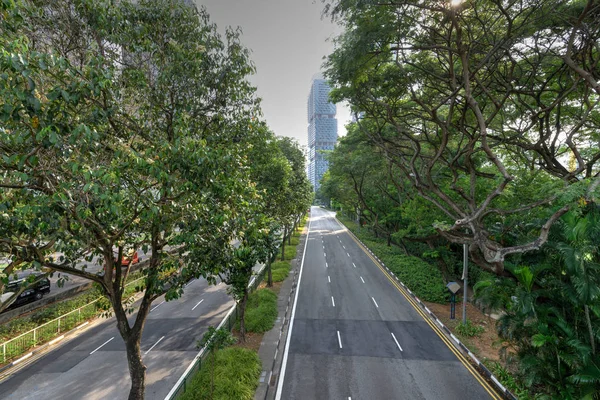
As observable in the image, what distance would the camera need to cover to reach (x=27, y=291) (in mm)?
15844

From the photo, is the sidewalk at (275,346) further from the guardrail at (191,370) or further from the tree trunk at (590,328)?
the tree trunk at (590,328)

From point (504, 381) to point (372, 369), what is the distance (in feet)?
14.7

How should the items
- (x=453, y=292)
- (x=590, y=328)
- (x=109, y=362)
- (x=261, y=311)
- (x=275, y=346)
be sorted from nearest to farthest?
1. (x=590, y=328)
2. (x=109, y=362)
3. (x=275, y=346)
4. (x=453, y=292)
5. (x=261, y=311)

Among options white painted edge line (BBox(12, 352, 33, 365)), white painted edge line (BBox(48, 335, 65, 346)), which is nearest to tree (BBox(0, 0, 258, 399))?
white painted edge line (BBox(12, 352, 33, 365))

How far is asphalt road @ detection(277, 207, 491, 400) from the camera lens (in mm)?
9781

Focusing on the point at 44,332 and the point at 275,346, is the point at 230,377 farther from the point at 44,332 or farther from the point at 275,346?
the point at 44,332

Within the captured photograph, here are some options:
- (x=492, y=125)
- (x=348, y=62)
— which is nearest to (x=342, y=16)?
(x=348, y=62)

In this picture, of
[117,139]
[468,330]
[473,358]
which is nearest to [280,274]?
[468,330]

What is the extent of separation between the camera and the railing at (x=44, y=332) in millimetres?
11695

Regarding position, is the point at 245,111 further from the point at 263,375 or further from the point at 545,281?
the point at 545,281

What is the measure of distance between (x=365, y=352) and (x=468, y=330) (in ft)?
17.6

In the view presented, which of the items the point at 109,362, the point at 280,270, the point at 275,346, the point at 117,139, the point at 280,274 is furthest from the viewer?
the point at 280,270

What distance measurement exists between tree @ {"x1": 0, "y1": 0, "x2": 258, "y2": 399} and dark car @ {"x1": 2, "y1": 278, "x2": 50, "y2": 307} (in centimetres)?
1266

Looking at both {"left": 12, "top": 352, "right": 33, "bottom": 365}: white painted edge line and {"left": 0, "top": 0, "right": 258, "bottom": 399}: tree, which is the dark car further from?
{"left": 0, "top": 0, "right": 258, "bottom": 399}: tree
